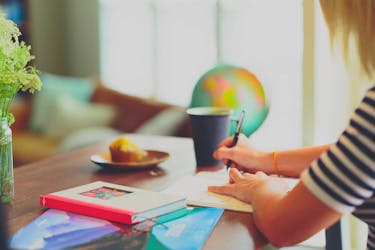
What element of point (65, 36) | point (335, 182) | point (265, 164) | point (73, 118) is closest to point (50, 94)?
point (73, 118)

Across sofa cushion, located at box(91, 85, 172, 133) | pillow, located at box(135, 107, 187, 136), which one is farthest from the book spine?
sofa cushion, located at box(91, 85, 172, 133)

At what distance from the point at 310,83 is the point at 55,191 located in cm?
213

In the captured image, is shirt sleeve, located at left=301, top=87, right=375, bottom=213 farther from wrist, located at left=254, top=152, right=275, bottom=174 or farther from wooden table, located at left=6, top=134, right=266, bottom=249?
wrist, located at left=254, top=152, right=275, bottom=174

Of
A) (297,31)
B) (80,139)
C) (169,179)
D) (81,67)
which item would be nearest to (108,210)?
(169,179)

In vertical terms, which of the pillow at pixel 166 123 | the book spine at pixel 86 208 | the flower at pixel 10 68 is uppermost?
the flower at pixel 10 68

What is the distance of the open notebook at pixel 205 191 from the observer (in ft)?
4.15

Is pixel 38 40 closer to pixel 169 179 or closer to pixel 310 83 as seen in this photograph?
pixel 310 83

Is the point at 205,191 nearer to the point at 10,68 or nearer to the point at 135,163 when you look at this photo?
the point at 135,163

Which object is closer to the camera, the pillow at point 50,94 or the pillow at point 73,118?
the pillow at point 73,118

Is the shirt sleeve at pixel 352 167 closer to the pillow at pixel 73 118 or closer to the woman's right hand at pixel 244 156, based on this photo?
the woman's right hand at pixel 244 156

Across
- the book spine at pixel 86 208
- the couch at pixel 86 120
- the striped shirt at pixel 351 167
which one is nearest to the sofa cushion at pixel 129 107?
the couch at pixel 86 120

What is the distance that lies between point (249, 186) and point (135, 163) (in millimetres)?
412

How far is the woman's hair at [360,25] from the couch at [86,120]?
227 centimetres

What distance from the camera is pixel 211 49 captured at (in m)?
4.24
